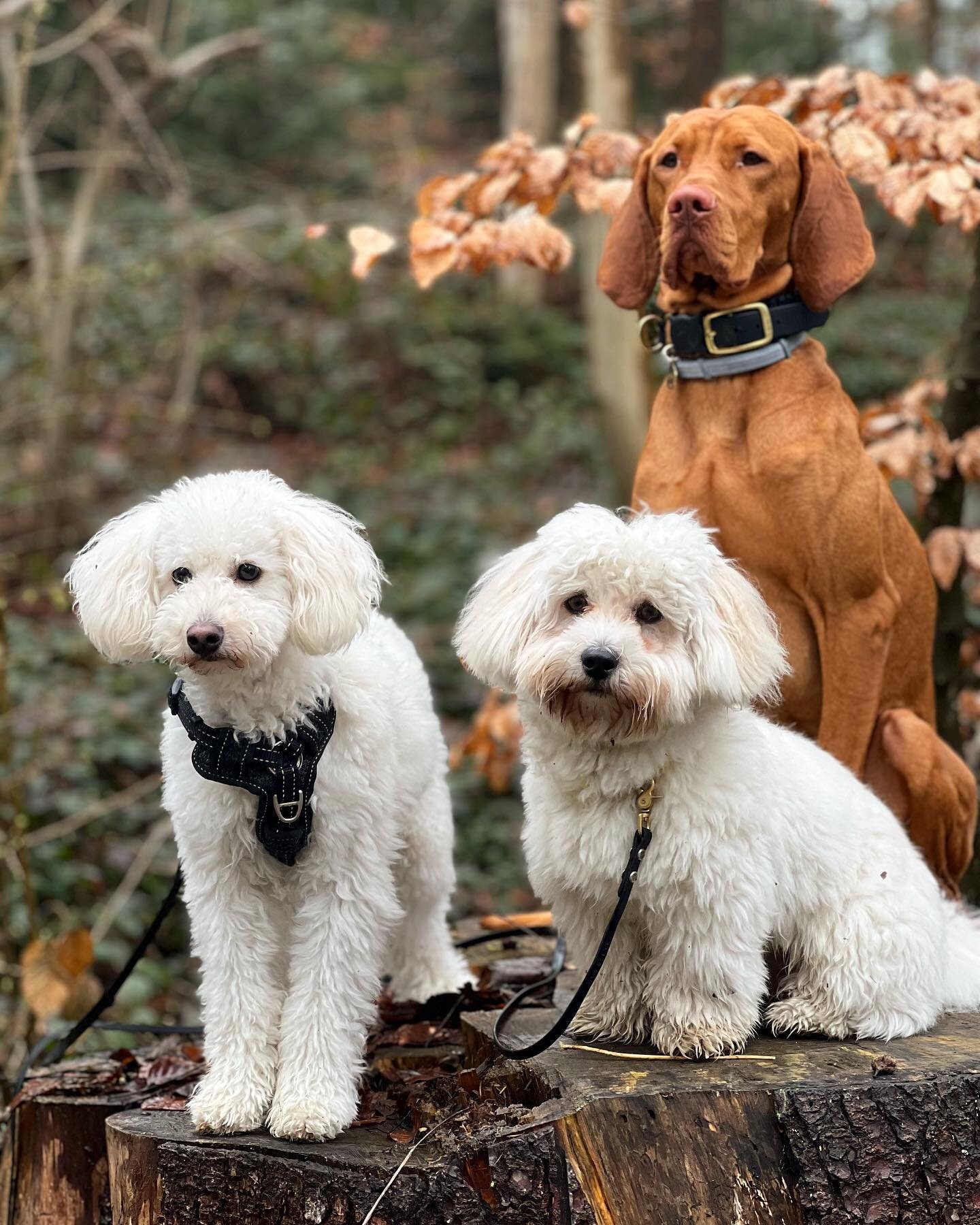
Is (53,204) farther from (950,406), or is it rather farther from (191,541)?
(191,541)

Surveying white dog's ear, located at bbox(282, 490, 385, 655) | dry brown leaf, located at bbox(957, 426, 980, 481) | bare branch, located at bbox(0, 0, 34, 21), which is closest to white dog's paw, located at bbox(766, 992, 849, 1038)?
white dog's ear, located at bbox(282, 490, 385, 655)

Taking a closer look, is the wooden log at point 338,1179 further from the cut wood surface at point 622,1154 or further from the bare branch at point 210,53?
the bare branch at point 210,53

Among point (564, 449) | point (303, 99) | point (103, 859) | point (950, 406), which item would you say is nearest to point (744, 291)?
point (950, 406)

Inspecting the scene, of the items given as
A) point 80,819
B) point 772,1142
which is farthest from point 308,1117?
point 80,819

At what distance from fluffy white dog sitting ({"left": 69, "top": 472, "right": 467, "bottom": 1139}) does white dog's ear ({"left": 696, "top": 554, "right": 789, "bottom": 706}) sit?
0.81 meters

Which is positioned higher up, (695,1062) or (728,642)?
(728,642)

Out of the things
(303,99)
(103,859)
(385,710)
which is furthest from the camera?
(303,99)

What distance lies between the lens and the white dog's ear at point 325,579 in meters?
3.01

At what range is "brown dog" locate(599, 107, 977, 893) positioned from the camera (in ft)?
12.4

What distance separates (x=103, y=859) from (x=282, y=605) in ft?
13.9

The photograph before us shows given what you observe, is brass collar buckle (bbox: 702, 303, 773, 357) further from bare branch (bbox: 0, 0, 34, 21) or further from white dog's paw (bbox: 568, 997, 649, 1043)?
bare branch (bbox: 0, 0, 34, 21)

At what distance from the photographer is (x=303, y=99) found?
1617 cm

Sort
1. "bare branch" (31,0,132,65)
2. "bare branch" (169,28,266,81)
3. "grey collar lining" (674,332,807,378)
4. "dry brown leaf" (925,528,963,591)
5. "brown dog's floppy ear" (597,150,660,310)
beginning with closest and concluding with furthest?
"grey collar lining" (674,332,807,378), "brown dog's floppy ear" (597,150,660,310), "dry brown leaf" (925,528,963,591), "bare branch" (31,0,132,65), "bare branch" (169,28,266,81)

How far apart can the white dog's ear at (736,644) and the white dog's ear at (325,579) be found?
0.80 metres
